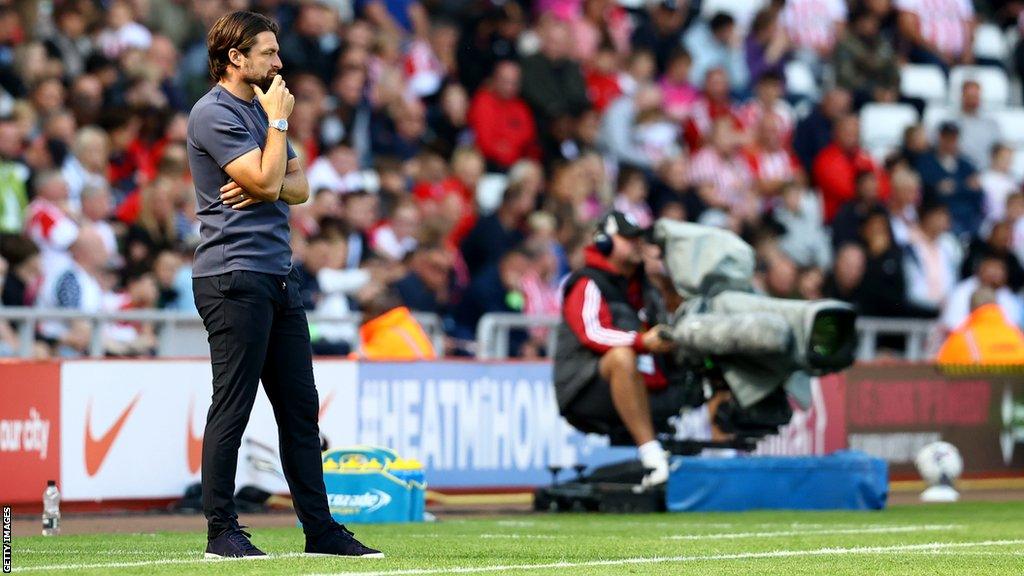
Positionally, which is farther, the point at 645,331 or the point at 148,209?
the point at 148,209

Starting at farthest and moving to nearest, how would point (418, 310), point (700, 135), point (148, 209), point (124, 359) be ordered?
point (700, 135)
point (418, 310)
point (148, 209)
point (124, 359)

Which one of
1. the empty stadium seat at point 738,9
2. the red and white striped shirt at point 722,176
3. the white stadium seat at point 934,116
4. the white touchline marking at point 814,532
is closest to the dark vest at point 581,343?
the white touchline marking at point 814,532

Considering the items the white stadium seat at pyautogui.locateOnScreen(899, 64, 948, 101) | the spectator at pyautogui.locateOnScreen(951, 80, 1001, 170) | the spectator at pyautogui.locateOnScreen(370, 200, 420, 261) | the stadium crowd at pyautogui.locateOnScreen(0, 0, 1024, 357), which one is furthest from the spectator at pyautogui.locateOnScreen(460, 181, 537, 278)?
the white stadium seat at pyautogui.locateOnScreen(899, 64, 948, 101)

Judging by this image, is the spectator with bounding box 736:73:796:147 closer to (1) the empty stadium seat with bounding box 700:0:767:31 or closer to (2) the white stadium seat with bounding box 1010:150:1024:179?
(1) the empty stadium seat with bounding box 700:0:767:31

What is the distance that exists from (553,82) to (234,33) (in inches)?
494

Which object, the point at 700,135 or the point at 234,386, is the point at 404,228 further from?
the point at 234,386

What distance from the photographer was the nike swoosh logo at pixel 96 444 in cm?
1252

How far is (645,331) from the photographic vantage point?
13.0 m

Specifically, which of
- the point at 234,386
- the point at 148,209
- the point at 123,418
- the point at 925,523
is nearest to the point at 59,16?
the point at 148,209

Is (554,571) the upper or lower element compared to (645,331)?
lower

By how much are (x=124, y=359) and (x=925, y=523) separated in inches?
198

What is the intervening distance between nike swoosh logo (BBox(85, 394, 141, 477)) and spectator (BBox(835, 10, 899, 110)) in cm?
1276

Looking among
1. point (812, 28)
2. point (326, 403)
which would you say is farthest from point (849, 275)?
point (326, 403)

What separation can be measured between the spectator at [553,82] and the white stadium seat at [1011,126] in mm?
6353
